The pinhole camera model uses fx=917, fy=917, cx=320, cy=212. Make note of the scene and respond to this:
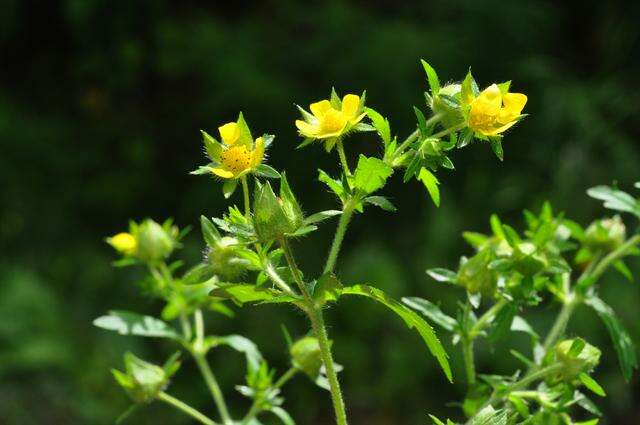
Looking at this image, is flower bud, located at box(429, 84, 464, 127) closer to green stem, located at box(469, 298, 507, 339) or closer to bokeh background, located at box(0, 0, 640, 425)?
green stem, located at box(469, 298, 507, 339)

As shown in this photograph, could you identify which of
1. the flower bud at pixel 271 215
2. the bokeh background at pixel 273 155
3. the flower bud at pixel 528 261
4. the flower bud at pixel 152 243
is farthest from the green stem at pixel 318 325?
the bokeh background at pixel 273 155

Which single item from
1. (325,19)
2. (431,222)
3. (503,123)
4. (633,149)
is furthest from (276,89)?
(503,123)

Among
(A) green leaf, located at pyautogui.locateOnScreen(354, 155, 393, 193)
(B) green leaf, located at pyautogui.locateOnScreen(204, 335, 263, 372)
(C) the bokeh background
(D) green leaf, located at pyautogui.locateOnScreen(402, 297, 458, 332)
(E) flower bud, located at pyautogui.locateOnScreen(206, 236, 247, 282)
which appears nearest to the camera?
(A) green leaf, located at pyautogui.locateOnScreen(354, 155, 393, 193)

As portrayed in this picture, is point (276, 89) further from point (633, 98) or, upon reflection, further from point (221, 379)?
point (633, 98)

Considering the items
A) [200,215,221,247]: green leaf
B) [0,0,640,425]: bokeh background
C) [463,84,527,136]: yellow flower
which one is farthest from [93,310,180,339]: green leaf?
[0,0,640,425]: bokeh background

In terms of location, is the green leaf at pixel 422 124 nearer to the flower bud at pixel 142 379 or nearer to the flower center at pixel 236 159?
the flower center at pixel 236 159

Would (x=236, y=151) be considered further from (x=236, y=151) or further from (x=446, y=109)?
(x=446, y=109)

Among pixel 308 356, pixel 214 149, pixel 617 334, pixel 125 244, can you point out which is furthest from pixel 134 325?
pixel 617 334
